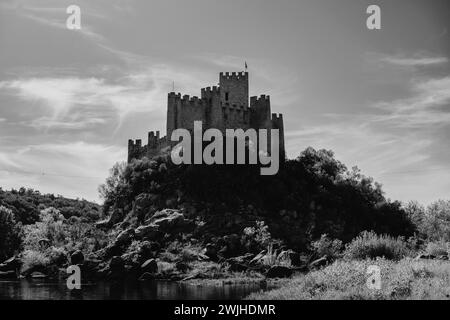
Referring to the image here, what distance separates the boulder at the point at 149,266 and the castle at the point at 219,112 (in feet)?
89.1

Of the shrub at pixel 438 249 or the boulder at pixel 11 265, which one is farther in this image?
the boulder at pixel 11 265

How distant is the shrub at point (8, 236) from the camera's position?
7512 cm

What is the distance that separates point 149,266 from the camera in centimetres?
5897

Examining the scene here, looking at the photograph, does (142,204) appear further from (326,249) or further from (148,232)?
(326,249)

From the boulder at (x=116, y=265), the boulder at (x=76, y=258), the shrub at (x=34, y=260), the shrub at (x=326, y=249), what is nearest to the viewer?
the shrub at (x=326, y=249)

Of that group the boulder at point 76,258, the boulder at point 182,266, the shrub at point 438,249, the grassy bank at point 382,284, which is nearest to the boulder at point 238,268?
the boulder at point 182,266

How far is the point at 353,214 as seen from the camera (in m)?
84.0

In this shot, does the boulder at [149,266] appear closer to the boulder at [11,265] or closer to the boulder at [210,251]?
the boulder at [210,251]

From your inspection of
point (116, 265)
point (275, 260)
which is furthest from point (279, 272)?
point (116, 265)

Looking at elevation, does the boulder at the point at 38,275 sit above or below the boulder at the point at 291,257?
below

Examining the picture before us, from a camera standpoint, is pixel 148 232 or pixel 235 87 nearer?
pixel 148 232

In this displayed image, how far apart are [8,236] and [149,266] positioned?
2724 centimetres
